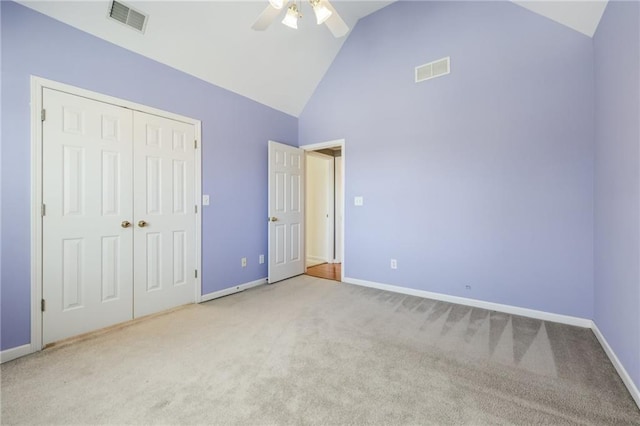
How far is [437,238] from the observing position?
3305mm

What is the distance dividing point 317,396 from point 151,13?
337 centimetres

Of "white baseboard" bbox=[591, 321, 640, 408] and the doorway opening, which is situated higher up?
the doorway opening

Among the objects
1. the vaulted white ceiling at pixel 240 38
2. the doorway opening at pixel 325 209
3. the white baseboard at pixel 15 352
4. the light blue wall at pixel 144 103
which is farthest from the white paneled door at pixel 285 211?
the white baseboard at pixel 15 352

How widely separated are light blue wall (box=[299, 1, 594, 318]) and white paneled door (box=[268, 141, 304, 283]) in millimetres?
805

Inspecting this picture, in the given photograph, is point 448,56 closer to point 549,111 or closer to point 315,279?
point 549,111

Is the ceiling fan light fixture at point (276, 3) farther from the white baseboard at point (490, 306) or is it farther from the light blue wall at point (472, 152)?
the white baseboard at point (490, 306)

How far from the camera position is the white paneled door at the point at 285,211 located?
4.00 meters

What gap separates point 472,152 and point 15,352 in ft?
14.7

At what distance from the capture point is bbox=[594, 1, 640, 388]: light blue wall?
166 cm

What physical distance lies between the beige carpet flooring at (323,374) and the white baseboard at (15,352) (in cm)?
8

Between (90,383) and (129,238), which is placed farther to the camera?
(129,238)

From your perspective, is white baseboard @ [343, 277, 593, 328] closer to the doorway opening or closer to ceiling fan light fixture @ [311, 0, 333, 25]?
the doorway opening

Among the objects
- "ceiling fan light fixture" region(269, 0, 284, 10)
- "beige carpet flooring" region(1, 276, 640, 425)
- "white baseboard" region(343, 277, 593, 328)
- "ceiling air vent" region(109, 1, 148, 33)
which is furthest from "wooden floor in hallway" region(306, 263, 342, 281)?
"ceiling air vent" region(109, 1, 148, 33)

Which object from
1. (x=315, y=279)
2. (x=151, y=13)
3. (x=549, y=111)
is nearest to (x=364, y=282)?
(x=315, y=279)
